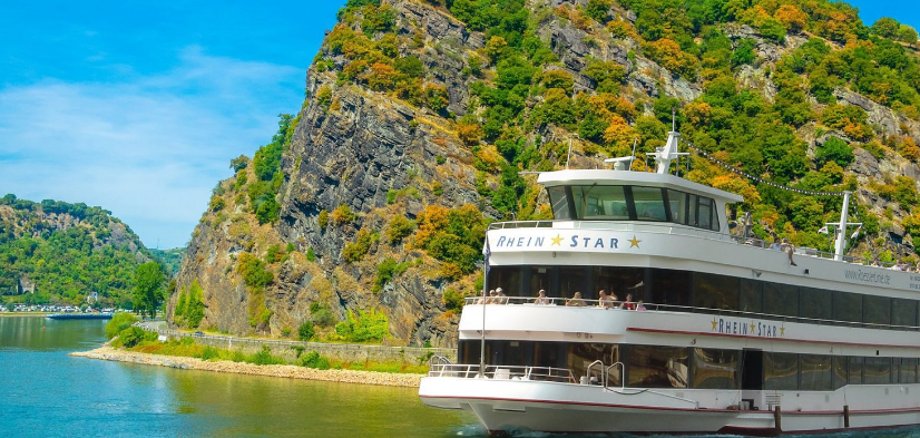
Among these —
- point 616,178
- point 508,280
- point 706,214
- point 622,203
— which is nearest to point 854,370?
point 706,214

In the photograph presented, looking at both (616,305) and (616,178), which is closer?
(616,305)

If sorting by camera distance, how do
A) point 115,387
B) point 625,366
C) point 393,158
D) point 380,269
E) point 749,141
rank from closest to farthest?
point 625,366 → point 115,387 → point 380,269 → point 393,158 → point 749,141

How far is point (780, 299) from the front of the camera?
3089 centimetres

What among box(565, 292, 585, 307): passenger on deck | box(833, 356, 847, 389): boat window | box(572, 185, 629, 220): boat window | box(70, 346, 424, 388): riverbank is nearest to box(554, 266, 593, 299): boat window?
box(565, 292, 585, 307): passenger on deck

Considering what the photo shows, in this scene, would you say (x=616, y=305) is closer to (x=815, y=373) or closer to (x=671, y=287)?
(x=671, y=287)

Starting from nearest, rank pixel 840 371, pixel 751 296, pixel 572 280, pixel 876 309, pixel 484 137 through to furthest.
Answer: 1. pixel 572 280
2. pixel 751 296
3. pixel 840 371
4. pixel 876 309
5. pixel 484 137

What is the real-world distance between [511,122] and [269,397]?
4260 cm

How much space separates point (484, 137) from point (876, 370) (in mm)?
51437

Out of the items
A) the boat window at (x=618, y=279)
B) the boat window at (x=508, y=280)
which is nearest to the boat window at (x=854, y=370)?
the boat window at (x=618, y=279)

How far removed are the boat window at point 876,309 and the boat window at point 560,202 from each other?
39.9 feet

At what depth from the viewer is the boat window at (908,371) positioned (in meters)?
36.1

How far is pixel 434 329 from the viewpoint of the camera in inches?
2591

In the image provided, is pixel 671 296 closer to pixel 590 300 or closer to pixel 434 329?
pixel 590 300

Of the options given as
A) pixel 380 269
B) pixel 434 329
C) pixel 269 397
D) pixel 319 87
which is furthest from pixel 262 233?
pixel 269 397
